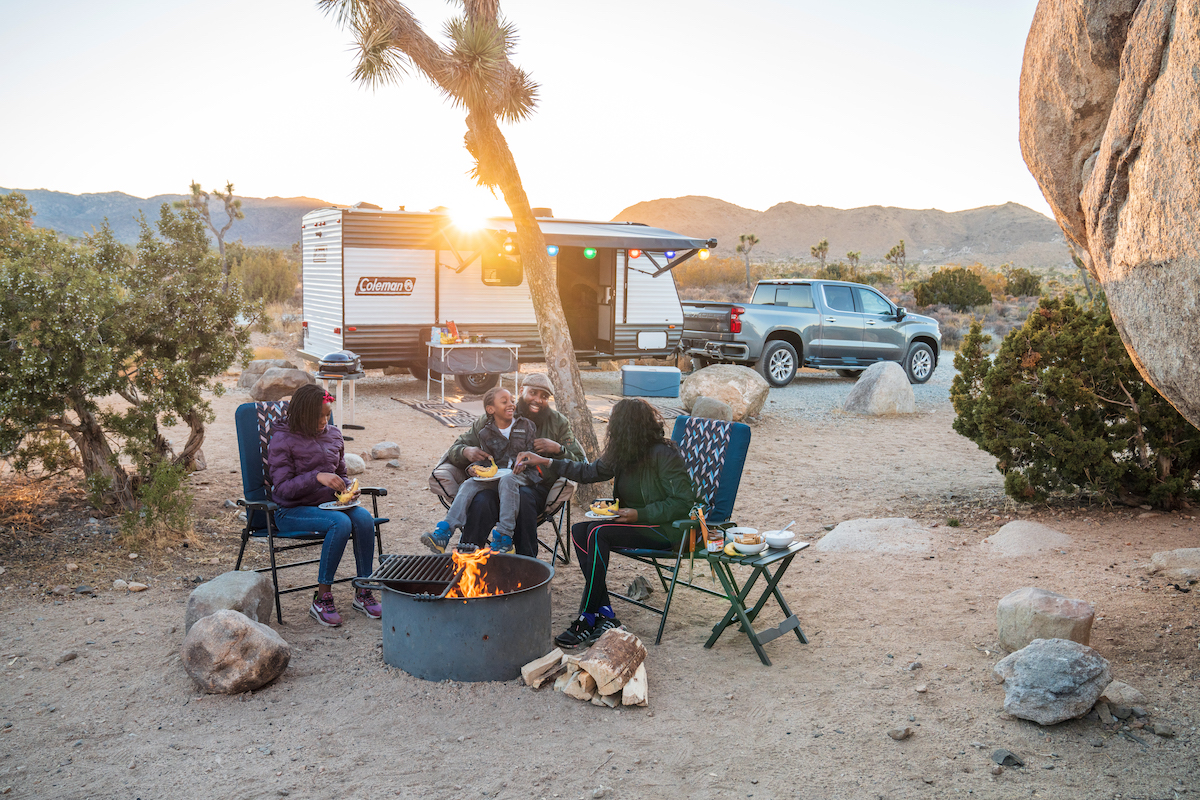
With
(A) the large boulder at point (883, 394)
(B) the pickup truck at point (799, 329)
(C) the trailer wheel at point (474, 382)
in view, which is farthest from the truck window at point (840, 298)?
(C) the trailer wheel at point (474, 382)

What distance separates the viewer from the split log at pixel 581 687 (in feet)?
10.6

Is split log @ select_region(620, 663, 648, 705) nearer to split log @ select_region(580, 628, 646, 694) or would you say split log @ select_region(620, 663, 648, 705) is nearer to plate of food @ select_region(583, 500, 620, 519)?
split log @ select_region(580, 628, 646, 694)

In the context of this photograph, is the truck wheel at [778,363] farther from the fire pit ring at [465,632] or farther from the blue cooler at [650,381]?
the fire pit ring at [465,632]

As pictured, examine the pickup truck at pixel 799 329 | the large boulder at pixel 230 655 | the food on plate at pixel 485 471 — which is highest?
the pickup truck at pixel 799 329

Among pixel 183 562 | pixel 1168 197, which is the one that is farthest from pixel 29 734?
pixel 1168 197

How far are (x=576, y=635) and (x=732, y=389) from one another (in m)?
6.28

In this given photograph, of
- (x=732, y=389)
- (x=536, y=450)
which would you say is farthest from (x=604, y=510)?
(x=732, y=389)

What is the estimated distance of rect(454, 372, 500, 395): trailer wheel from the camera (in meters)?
11.1

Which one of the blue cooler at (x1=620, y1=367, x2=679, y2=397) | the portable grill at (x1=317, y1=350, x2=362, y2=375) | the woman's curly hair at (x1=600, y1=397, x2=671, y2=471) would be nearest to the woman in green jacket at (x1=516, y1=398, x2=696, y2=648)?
the woman's curly hair at (x1=600, y1=397, x2=671, y2=471)

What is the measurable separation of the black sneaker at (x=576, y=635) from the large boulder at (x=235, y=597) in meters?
1.32

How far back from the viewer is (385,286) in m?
10.5

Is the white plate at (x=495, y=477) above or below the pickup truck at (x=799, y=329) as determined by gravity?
below

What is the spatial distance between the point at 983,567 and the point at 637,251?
7846 mm

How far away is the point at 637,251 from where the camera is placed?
39.0ft
